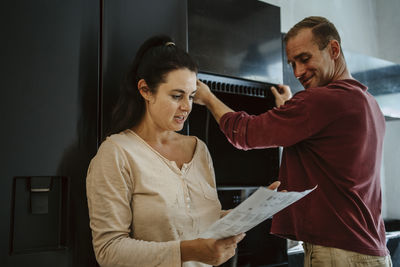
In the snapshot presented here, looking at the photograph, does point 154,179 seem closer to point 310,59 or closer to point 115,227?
point 115,227

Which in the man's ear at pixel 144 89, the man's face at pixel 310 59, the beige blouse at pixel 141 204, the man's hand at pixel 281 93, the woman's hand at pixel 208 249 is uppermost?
the man's face at pixel 310 59

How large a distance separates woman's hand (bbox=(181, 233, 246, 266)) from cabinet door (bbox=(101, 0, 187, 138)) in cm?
46

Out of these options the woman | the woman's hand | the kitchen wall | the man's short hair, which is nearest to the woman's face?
the woman

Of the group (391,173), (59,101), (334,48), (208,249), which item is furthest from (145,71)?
(391,173)

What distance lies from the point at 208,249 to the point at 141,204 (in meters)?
0.24

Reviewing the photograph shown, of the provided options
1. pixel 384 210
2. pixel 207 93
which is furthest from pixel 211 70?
pixel 384 210

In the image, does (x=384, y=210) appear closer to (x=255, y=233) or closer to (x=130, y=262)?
(x=255, y=233)

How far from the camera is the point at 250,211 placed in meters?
0.83

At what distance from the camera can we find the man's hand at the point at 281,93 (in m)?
1.60

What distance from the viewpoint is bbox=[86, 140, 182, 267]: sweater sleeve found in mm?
983

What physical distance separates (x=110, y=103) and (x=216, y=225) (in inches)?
23.0

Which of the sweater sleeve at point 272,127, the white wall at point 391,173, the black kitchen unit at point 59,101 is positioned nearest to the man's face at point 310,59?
the sweater sleeve at point 272,127

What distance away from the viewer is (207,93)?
1.35 meters

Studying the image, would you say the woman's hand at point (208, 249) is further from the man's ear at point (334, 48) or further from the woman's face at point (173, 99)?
the man's ear at point (334, 48)
